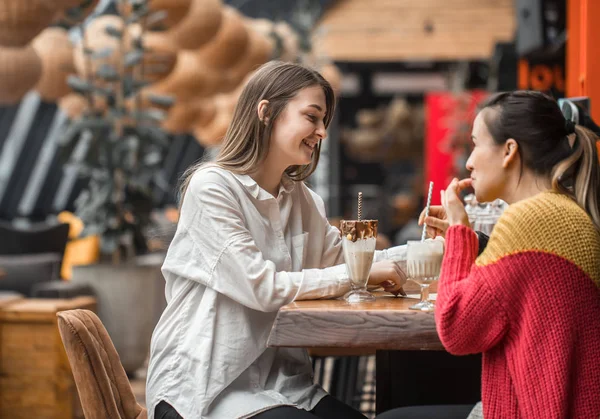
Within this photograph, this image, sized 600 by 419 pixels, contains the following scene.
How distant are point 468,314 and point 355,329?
259mm

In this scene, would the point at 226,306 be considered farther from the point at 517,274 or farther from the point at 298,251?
the point at 517,274

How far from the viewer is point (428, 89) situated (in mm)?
21078

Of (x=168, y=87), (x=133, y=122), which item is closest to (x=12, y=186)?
(x=168, y=87)

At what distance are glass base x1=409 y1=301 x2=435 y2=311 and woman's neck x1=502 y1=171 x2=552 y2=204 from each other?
27cm

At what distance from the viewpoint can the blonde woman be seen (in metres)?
1.99

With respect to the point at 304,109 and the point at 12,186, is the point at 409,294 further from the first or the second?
the point at 12,186

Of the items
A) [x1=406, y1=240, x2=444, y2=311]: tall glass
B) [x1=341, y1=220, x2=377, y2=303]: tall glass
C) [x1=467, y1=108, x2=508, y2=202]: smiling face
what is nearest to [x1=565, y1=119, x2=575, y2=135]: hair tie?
[x1=467, y1=108, x2=508, y2=202]: smiling face

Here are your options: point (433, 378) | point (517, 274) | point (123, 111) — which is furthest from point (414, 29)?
point (517, 274)

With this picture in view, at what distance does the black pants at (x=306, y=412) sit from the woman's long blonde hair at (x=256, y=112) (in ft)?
1.72

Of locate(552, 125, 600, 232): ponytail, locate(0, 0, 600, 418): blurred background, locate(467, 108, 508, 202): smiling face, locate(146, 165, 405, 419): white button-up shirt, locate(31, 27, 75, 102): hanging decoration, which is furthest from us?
locate(31, 27, 75, 102): hanging decoration

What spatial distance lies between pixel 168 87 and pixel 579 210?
19.5 feet

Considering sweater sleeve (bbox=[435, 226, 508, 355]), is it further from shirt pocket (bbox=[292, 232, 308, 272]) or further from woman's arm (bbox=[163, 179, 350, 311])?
shirt pocket (bbox=[292, 232, 308, 272])

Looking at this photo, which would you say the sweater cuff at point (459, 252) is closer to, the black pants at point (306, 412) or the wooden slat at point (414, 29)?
the black pants at point (306, 412)

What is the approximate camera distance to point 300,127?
2186 mm
